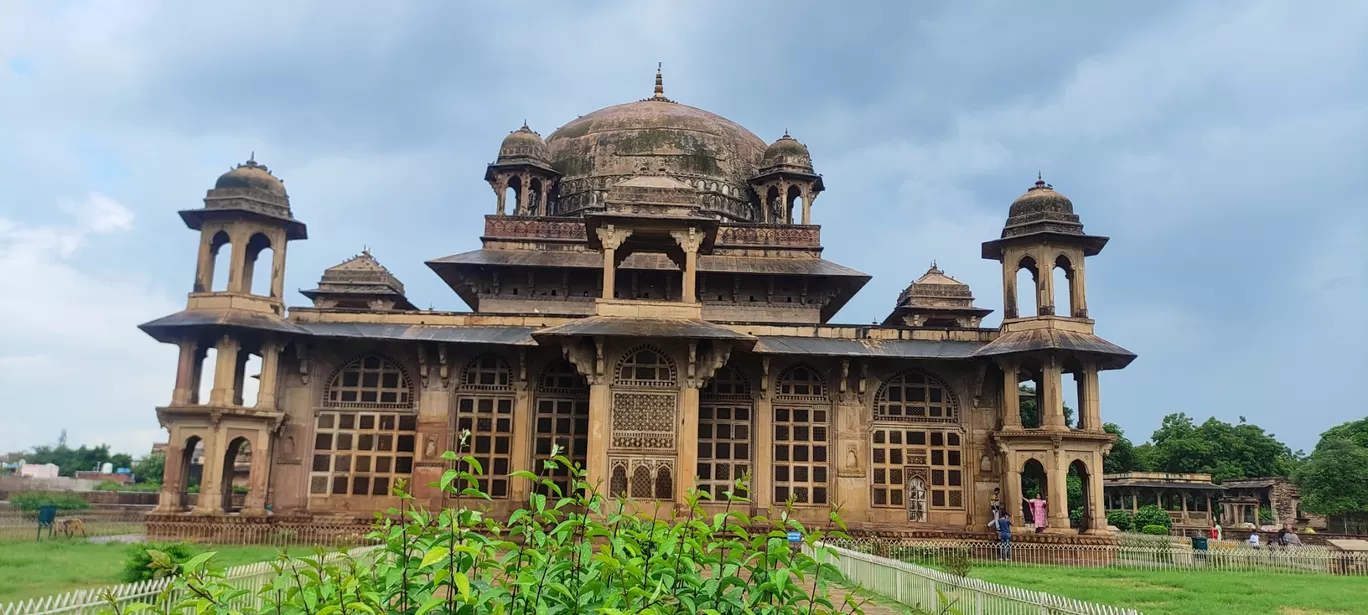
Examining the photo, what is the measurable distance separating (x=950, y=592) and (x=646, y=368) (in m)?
10.6

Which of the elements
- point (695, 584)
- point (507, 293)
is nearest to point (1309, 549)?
point (507, 293)

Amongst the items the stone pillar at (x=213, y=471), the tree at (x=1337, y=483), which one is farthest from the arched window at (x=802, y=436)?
the tree at (x=1337, y=483)

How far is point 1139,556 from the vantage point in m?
20.0

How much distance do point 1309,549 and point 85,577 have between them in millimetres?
23447

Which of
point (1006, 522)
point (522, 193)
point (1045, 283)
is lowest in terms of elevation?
point (1006, 522)

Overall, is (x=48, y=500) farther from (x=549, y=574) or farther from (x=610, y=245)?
(x=549, y=574)

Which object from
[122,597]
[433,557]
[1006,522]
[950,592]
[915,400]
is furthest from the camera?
[915,400]

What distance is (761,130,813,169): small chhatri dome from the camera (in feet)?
103

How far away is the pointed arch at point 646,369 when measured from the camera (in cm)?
2177

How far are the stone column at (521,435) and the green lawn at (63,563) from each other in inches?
201

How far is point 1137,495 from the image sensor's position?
5206 cm

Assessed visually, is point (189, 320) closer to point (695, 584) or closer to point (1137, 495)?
point (695, 584)

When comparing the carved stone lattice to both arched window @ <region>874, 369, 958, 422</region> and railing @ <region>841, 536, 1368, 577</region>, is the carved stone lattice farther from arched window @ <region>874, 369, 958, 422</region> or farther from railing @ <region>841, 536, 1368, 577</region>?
arched window @ <region>874, 369, 958, 422</region>

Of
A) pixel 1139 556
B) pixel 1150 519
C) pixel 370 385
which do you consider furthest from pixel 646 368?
pixel 1150 519
